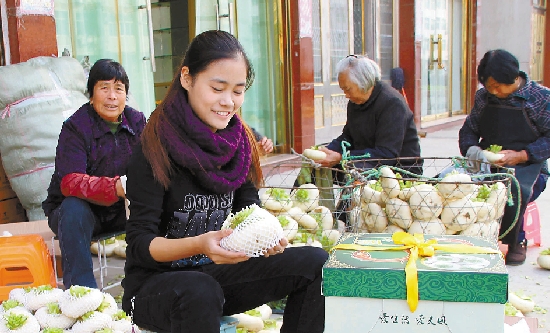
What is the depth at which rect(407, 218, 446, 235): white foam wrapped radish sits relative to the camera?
3.00 meters

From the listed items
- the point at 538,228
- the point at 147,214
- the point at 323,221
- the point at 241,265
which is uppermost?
the point at 147,214

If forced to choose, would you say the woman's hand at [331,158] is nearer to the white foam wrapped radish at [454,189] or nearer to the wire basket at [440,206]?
the wire basket at [440,206]

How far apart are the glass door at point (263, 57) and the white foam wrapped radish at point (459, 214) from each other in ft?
12.5

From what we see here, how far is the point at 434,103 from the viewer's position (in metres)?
12.2

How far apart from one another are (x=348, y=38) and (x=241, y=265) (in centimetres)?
726

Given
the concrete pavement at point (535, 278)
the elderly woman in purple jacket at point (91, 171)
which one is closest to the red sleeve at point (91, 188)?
the elderly woman in purple jacket at point (91, 171)

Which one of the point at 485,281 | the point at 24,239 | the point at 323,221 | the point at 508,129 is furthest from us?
the point at 508,129

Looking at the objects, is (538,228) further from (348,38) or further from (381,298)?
(348,38)

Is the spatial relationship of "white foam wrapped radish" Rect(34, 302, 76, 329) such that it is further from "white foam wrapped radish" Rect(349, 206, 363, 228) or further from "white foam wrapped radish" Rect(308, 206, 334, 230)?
"white foam wrapped radish" Rect(308, 206, 334, 230)

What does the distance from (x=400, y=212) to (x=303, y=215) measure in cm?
55

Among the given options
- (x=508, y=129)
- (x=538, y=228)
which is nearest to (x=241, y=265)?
(x=508, y=129)

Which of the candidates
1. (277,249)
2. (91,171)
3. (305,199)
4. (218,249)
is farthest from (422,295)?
(91,171)

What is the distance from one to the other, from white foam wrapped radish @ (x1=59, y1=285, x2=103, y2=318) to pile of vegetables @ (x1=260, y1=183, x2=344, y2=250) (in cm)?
139

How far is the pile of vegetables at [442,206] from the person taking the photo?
9.76ft
